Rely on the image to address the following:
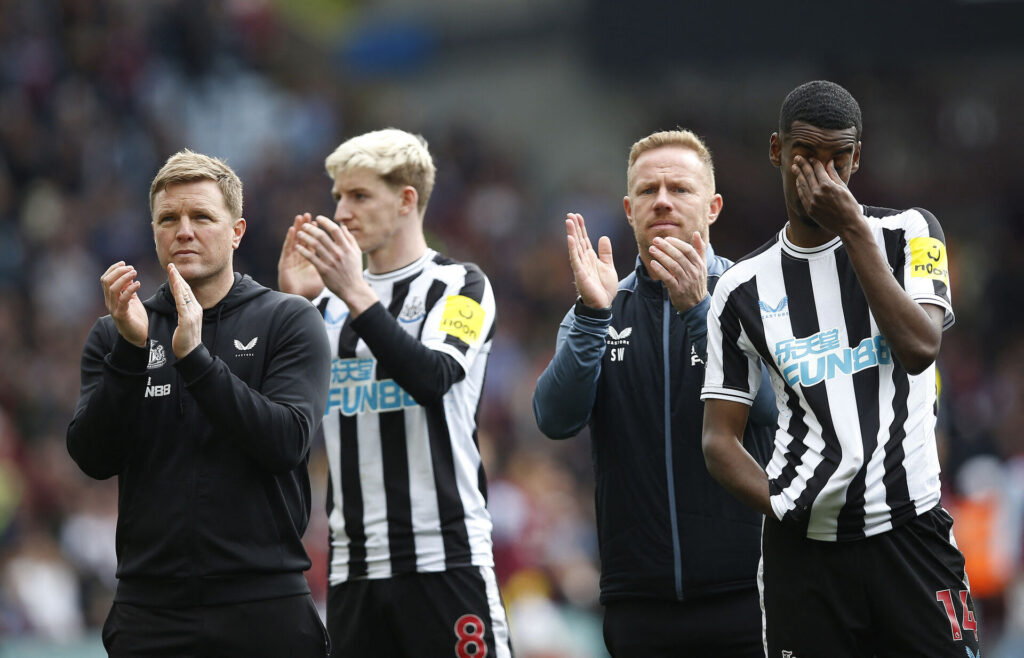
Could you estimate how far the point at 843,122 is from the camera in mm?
3969

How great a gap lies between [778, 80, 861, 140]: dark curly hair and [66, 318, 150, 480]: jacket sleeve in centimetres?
207

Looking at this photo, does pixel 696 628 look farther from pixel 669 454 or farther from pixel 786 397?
pixel 786 397

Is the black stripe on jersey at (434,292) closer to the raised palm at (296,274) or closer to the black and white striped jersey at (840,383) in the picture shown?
the raised palm at (296,274)

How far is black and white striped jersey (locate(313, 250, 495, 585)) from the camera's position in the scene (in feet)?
17.3

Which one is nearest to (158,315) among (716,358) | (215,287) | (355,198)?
(215,287)

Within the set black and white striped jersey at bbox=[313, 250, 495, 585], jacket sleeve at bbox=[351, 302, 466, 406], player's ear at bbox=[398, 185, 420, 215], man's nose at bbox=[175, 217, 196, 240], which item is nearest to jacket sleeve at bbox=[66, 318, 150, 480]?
man's nose at bbox=[175, 217, 196, 240]

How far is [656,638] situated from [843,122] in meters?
1.85

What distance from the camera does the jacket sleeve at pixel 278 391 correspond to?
164 inches

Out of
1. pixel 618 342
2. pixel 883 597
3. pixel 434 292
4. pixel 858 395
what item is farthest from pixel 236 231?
pixel 883 597

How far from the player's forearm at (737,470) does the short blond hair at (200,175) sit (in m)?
1.77

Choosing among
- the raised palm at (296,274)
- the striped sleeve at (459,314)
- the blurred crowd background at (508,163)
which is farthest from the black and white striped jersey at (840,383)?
the blurred crowd background at (508,163)

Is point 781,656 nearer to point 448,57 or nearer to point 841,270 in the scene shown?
point 841,270

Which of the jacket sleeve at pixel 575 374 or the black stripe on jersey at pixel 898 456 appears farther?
the jacket sleeve at pixel 575 374

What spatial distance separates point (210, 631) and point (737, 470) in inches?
65.8
